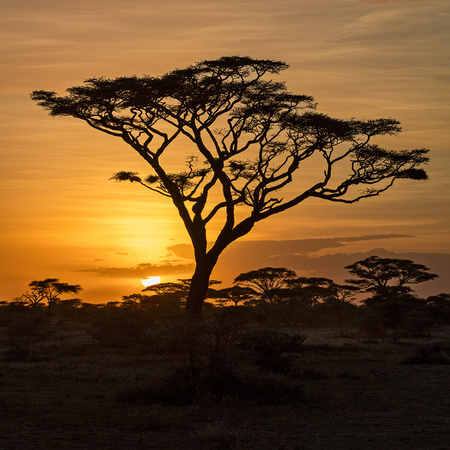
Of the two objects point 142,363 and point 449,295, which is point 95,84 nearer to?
point 142,363

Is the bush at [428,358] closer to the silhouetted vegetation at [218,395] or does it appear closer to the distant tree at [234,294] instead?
the silhouetted vegetation at [218,395]

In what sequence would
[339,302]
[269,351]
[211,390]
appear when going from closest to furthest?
[211,390]
[269,351]
[339,302]

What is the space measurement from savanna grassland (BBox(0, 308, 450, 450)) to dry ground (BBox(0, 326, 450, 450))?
0.02 meters

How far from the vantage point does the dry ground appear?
38.1ft


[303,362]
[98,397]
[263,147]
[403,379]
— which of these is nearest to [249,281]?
[263,147]

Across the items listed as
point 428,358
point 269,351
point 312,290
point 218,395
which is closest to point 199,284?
point 269,351

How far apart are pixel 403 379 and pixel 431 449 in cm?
1009

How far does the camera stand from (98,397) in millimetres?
16516

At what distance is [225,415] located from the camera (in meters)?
14.1

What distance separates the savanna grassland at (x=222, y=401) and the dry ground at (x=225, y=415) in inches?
0.9

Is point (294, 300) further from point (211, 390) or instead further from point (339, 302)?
point (211, 390)

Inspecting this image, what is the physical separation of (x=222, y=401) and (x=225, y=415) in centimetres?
122

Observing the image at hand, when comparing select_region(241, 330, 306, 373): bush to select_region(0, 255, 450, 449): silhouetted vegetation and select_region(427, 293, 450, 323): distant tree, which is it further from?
select_region(427, 293, 450, 323): distant tree

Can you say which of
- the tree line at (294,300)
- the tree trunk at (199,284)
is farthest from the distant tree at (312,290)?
the tree trunk at (199,284)
